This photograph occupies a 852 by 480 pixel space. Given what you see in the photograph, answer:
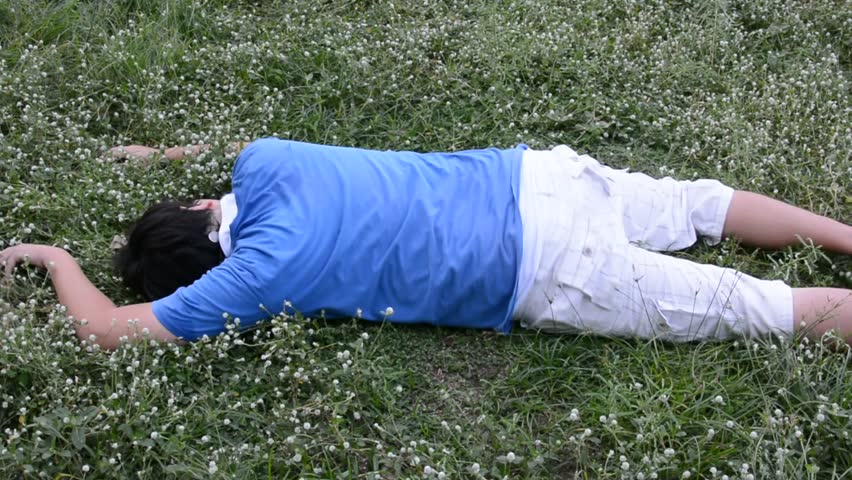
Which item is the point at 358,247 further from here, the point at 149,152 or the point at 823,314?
the point at 823,314

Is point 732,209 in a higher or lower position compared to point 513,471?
higher

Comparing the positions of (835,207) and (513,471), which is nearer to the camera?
(513,471)

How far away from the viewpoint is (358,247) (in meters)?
3.87

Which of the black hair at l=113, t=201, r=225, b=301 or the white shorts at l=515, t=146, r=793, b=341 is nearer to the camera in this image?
the white shorts at l=515, t=146, r=793, b=341

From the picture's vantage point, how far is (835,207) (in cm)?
472

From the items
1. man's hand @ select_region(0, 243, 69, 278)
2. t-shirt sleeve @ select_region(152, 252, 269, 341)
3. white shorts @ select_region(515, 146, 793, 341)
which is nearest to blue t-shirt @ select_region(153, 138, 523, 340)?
t-shirt sleeve @ select_region(152, 252, 269, 341)

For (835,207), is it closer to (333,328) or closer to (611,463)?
(611,463)

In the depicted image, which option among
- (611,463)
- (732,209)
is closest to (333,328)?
(611,463)

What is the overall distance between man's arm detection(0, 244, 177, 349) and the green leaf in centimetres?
43

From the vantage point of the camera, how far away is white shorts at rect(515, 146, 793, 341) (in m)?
3.89

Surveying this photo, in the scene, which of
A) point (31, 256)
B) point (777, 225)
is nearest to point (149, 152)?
point (31, 256)

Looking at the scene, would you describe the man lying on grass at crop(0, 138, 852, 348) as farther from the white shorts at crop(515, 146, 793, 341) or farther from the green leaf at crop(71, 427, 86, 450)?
the green leaf at crop(71, 427, 86, 450)

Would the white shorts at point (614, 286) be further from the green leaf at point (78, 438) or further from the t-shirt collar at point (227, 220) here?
the green leaf at point (78, 438)

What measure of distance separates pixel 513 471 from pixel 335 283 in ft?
3.50
